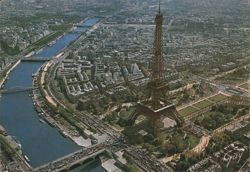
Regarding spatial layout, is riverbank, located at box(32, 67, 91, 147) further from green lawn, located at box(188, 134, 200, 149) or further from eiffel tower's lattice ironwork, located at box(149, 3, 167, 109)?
green lawn, located at box(188, 134, 200, 149)

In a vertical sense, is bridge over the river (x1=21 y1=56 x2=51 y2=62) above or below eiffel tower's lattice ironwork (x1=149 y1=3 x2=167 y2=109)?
below

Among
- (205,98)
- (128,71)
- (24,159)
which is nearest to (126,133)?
(24,159)

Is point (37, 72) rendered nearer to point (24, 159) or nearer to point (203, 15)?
point (24, 159)

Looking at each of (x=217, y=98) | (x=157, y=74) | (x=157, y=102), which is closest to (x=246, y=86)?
(x=217, y=98)

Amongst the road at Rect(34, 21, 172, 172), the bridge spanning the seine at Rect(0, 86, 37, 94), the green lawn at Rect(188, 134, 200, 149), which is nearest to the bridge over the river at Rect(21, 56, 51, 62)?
the bridge spanning the seine at Rect(0, 86, 37, 94)

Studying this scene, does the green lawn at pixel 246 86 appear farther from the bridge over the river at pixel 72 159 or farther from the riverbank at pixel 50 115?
the riverbank at pixel 50 115

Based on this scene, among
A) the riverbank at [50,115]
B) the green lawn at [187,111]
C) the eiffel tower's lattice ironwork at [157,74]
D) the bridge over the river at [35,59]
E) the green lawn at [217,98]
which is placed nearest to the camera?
the eiffel tower's lattice ironwork at [157,74]

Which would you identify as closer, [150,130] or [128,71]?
[150,130]

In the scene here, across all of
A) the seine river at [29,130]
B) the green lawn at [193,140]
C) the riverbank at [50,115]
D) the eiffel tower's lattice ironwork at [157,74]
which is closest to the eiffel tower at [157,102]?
the eiffel tower's lattice ironwork at [157,74]
